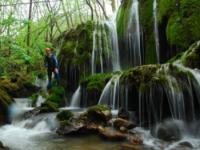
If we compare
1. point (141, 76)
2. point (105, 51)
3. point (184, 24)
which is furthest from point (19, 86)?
point (141, 76)

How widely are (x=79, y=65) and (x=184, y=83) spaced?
27.2 feet

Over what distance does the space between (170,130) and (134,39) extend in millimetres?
8364

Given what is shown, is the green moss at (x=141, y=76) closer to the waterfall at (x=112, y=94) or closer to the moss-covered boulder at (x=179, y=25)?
the waterfall at (x=112, y=94)

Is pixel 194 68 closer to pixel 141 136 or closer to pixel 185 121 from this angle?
pixel 185 121

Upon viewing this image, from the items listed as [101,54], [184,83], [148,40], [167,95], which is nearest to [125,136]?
[167,95]

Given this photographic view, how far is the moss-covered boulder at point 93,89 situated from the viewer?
12484 mm

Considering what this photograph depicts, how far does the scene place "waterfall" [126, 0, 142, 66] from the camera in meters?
15.6

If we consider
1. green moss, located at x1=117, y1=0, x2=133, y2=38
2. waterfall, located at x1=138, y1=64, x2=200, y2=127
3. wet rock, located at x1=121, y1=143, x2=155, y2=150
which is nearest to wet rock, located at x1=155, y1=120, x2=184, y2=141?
waterfall, located at x1=138, y1=64, x2=200, y2=127

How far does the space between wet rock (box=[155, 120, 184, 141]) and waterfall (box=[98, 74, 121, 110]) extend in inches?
94.6

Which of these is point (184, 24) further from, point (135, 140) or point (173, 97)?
point (135, 140)

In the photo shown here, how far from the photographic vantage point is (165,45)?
14258 mm

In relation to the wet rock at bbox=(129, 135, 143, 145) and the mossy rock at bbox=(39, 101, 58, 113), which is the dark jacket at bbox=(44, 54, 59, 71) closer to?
the mossy rock at bbox=(39, 101, 58, 113)

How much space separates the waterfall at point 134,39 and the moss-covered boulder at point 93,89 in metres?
3.22

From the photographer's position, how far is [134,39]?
15859 mm
